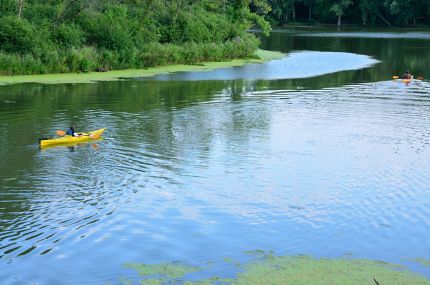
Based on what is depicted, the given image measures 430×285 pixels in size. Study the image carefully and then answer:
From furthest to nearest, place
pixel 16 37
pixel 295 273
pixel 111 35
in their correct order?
pixel 111 35, pixel 16 37, pixel 295 273

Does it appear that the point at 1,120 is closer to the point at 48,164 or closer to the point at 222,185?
the point at 48,164

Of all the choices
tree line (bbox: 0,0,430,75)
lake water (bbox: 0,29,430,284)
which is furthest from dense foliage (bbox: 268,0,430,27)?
lake water (bbox: 0,29,430,284)

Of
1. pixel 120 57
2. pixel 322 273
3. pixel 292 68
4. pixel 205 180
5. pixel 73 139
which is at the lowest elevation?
pixel 322 273

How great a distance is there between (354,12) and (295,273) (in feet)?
390

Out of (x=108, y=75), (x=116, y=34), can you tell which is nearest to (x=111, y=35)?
(x=116, y=34)

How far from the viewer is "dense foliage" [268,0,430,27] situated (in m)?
A: 117

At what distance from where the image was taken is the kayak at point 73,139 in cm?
2347

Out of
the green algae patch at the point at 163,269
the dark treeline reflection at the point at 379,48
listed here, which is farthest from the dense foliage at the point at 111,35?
the green algae patch at the point at 163,269

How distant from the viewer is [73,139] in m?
24.2

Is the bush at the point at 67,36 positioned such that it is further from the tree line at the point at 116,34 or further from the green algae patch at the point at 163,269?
the green algae patch at the point at 163,269

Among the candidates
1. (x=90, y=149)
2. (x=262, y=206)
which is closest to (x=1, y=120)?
(x=90, y=149)

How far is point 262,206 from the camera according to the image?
57.4 ft

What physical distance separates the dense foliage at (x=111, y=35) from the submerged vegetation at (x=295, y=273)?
107 ft

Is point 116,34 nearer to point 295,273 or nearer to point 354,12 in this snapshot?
point 295,273
